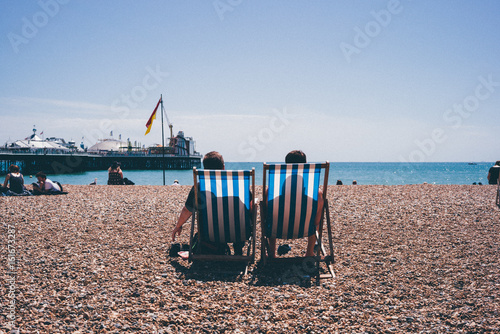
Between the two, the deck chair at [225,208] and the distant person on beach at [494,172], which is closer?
the deck chair at [225,208]

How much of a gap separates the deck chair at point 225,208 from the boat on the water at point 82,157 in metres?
45.5

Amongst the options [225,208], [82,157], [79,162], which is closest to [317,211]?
[225,208]

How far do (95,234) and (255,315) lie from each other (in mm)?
3185

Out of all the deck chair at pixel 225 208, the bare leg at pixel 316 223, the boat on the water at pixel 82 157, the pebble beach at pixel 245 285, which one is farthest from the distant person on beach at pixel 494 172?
the boat on the water at pixel 82 157

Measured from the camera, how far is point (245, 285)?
10.0 ft

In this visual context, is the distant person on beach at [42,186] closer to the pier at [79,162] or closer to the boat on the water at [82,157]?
the boat on the water at [82,157]

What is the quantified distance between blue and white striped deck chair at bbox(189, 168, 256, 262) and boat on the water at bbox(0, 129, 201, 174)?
45.5m

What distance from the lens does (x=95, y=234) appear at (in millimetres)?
4730

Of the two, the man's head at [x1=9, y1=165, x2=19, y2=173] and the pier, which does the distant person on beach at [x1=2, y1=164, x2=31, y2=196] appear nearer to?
the man's head at [x1=9, y1=165, x2=19, y2=173]

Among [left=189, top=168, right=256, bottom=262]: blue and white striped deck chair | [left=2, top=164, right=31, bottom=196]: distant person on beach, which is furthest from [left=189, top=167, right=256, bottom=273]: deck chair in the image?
[left=2, top=164, right=31, bottom=196]: distant person on beach

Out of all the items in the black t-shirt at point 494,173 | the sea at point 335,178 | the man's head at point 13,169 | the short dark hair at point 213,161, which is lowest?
the sea at point 335,178

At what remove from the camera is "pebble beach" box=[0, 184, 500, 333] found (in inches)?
92.8

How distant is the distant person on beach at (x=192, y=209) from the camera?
3.58 meters

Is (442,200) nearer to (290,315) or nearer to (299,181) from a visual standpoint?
(299,181)
